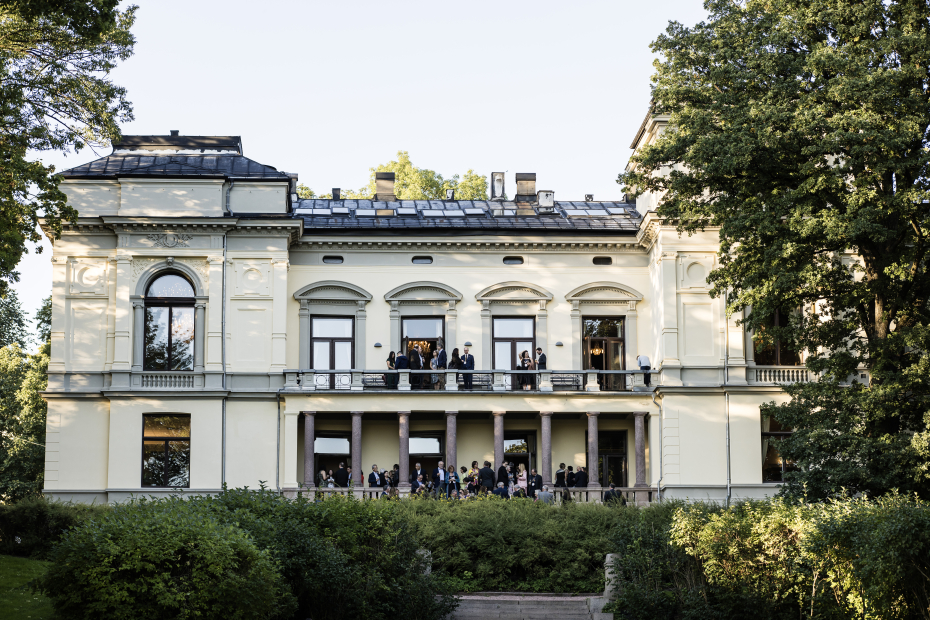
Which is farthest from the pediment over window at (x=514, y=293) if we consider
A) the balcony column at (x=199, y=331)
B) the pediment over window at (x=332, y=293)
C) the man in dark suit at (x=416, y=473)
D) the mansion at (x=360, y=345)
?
the balcony column at (x=199, y=331)

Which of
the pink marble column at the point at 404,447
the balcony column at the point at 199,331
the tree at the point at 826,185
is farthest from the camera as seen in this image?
the balcony column at the point at 199,331

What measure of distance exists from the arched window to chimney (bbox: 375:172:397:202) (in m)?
9.88

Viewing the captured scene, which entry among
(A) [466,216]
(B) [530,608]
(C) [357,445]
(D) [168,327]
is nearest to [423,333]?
(A) [466,216]

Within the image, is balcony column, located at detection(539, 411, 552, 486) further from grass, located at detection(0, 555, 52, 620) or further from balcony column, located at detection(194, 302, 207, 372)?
grass, located at detection(0, 555, 52, 620)

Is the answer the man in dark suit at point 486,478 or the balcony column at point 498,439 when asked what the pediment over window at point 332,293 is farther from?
the man in dark suit at point 486,478

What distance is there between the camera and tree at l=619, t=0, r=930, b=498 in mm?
25781

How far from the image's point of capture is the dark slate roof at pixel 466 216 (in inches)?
1572

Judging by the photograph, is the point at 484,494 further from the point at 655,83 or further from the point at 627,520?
the point at 655,83

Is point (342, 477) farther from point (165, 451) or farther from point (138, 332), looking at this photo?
point (138, 332)

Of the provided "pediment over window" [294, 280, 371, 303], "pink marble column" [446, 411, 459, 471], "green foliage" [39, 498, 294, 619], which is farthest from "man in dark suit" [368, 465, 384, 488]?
"green foliage" [39, 498, 294, 619]

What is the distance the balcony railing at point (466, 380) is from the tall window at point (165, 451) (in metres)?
3.92

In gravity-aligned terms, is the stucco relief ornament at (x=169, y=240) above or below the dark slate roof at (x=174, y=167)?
below

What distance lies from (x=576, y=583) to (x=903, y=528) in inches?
380

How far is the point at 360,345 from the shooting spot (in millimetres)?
39719
